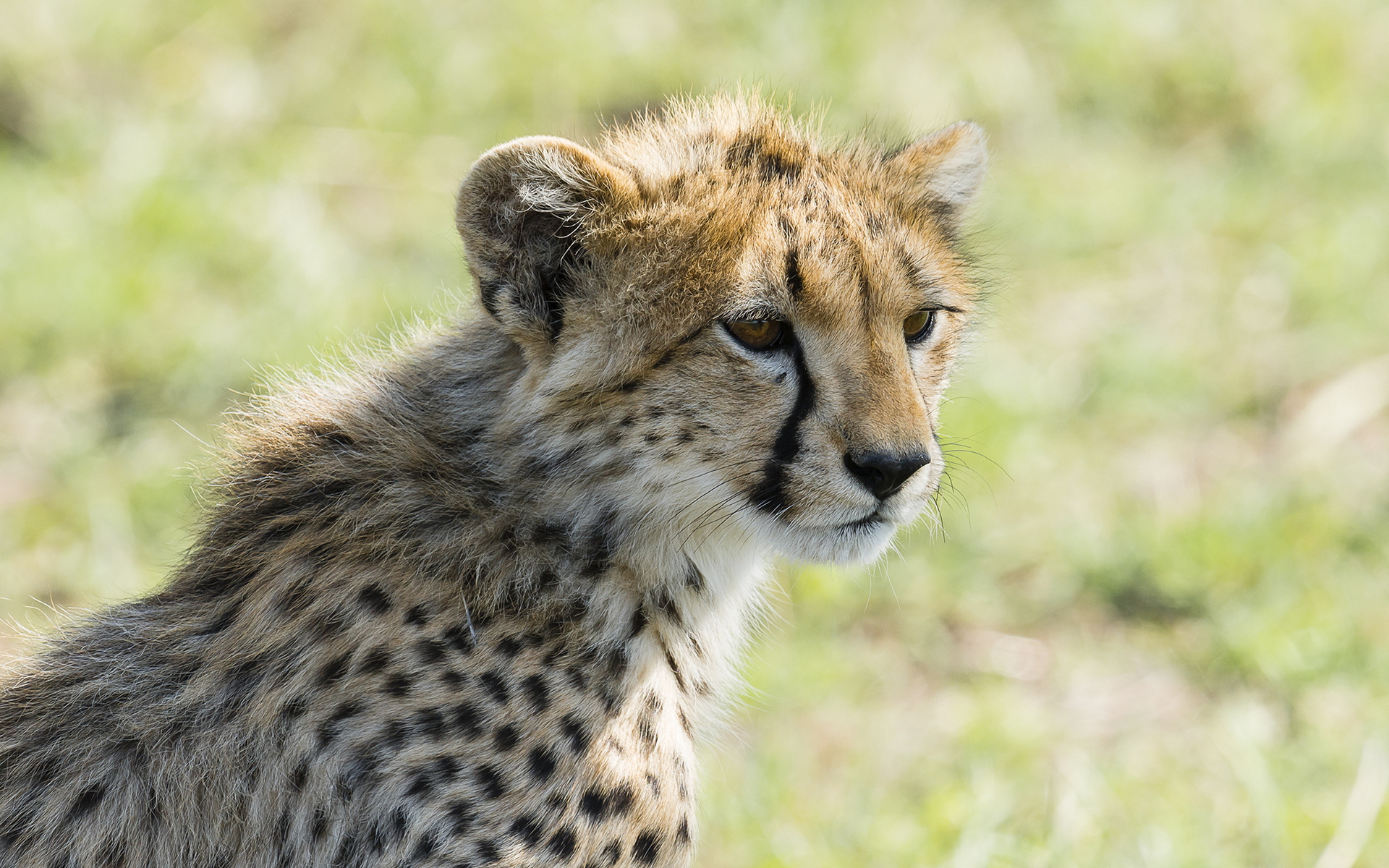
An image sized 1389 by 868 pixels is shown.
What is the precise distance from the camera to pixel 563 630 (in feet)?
7.74

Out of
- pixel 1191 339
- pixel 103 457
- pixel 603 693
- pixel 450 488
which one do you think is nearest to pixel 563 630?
pixel 603 693

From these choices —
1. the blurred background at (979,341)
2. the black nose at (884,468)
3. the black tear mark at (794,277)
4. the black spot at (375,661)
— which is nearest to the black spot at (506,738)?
the black spot at (375,661)

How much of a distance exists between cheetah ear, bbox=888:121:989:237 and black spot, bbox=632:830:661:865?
1.27 meters

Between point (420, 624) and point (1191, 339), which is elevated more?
point (420, 624)

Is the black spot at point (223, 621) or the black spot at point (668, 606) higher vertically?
the black spot at point (223, 621)

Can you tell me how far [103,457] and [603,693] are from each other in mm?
2401

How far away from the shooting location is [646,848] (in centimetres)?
224

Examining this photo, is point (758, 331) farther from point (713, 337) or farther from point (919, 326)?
point (919, 326)

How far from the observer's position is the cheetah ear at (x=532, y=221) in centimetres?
227

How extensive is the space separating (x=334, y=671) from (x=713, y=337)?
31.6 inches

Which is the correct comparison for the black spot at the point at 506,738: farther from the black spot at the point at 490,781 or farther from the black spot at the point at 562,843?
the black spot at the point at 562,843

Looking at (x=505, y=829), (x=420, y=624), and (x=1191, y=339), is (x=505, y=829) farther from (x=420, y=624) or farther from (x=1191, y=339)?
(x=1191, y=339)

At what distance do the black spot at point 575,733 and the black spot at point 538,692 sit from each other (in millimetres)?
40

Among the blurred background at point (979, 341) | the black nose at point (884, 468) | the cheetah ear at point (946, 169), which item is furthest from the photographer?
the blurred background at point (979, 341)
